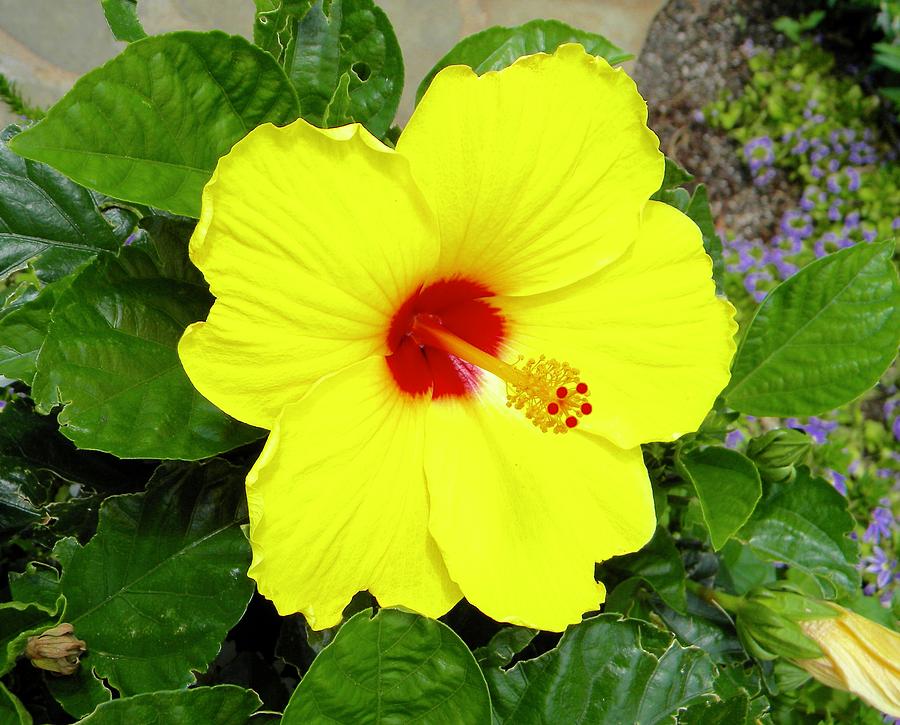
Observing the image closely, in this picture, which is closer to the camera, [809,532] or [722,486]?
[722,486]

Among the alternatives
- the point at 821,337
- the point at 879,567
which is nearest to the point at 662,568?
the point at 821,337

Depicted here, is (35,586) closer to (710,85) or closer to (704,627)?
(704,627)

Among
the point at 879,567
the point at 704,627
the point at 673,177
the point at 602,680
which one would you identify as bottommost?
the point at 879,567

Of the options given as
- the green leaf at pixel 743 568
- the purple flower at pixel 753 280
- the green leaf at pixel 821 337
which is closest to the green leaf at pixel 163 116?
the green leaf at pixel 821 337

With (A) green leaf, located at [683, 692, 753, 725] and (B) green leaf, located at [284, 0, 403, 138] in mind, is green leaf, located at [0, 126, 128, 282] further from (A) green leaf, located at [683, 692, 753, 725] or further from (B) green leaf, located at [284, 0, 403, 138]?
(A) green leaf, located at [683, 692, 753, 725]

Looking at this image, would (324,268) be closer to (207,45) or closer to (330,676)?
(207,45)

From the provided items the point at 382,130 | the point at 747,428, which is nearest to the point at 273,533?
the point at 382,130
